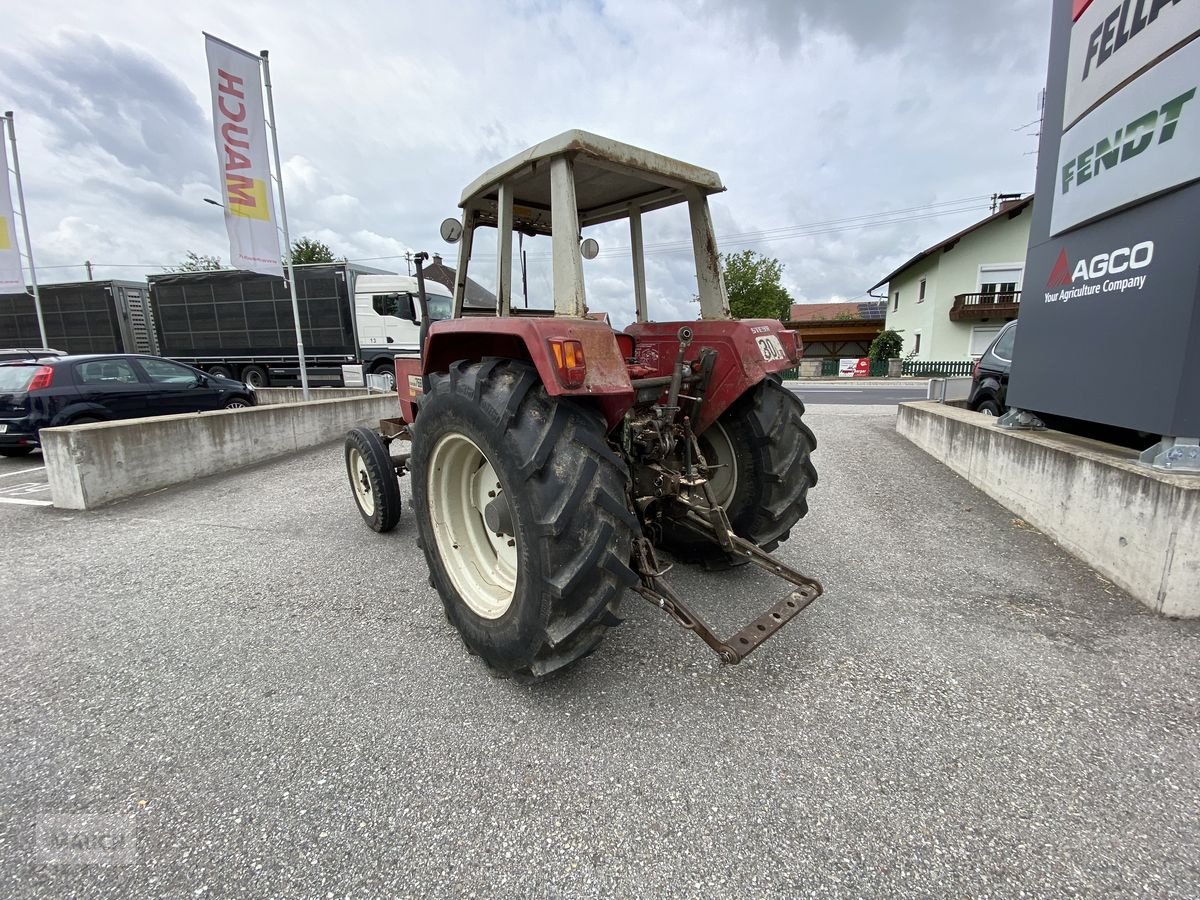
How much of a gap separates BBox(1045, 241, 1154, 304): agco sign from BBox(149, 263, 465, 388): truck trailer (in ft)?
38.0

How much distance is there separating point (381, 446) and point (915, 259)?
30.4 m

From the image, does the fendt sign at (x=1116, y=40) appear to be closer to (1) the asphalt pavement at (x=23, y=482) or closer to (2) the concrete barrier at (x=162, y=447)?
(2) the concrete barrier at (x=162, y=447)

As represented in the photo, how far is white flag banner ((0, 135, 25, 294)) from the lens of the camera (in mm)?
11320

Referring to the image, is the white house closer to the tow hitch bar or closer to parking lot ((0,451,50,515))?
the tow hitch bar

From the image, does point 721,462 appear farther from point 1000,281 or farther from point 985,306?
point 1000,281

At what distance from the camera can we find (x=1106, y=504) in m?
3.04

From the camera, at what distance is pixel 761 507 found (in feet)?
9.27

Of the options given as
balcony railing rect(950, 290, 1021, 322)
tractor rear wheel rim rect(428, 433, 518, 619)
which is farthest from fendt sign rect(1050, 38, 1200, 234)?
balcony railing rect(950, 290, 1021, 322)

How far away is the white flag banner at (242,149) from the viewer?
7.66 meters

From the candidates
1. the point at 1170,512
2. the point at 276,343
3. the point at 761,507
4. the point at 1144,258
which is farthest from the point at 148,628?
the point at 276,343

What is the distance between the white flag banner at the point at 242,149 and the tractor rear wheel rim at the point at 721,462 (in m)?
8.19

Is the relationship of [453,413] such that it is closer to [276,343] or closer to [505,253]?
[505,253]

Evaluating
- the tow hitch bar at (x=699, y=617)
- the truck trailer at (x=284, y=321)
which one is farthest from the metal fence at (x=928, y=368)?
the tow hitch bar at (x=699, y=617)

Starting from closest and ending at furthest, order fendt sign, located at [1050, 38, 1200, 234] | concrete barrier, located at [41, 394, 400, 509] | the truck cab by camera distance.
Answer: fendt sign, located at [1050, 38, 1200, 234] → concrete barrier, located at [41, 394, 400, 509] → the truck cab
